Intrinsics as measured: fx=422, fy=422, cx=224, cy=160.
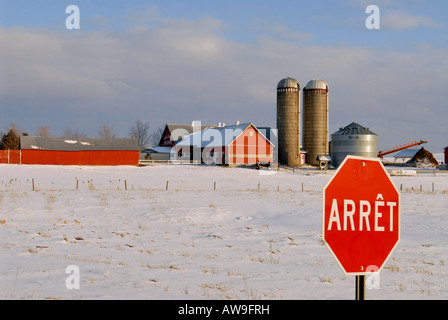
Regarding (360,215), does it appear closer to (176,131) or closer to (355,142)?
(355,142)

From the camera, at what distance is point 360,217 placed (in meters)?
3.59

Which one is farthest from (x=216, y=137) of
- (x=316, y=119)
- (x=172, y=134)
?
(x=316, y=119)

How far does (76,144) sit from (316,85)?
41.3 metres

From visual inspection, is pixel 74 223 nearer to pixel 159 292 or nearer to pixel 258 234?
pixel 258 234

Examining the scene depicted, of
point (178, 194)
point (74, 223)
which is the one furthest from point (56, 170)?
point (74, 223)

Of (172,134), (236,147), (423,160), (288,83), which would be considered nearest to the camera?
(236,147)

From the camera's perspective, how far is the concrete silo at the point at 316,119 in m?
73.7

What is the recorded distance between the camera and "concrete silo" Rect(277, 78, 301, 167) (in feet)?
231

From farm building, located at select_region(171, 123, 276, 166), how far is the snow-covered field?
3670 cm

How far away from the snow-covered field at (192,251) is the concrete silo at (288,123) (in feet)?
151

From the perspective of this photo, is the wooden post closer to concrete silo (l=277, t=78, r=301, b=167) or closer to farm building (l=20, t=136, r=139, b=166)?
farm building (l=20, t=136, r=139, b=166)

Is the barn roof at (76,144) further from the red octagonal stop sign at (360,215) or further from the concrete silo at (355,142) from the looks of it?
the red octagonal stop sign at (360,215)

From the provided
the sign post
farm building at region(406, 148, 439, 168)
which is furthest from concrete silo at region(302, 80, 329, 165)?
the sign post
